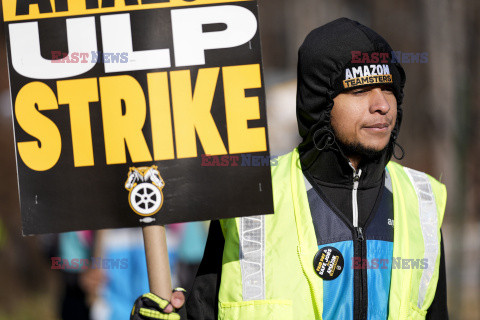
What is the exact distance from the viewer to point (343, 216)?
3006 mm

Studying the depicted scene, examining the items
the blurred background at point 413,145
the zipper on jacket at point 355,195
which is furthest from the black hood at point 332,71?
the blurred background at point 413,145

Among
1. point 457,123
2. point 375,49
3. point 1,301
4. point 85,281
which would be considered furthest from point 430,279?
point 1,301

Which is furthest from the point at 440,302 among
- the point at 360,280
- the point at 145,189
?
the point at 145,189

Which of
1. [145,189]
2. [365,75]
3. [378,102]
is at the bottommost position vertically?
[145,189]

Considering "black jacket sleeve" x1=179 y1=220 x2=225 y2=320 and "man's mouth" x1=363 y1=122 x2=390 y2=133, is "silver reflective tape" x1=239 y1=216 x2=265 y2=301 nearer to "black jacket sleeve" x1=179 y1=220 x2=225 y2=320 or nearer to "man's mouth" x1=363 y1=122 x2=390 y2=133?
"black jacket sleeve" x1=179 y1=220 x2=225 y2=320

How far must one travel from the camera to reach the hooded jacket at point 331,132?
9.89 ft

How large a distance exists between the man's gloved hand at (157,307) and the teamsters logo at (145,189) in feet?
1.00

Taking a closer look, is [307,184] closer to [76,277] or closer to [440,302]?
[440,302]

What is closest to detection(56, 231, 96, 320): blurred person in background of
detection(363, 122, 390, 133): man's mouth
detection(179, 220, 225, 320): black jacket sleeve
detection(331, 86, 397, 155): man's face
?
detection(179, 220, 225, 320): black jacket sleeve

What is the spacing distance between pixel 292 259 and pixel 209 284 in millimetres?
379

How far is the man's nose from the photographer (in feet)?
9.70

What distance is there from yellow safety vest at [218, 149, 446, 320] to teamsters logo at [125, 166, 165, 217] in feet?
1.12

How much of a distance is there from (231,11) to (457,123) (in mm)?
4149

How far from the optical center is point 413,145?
47.0 feet
